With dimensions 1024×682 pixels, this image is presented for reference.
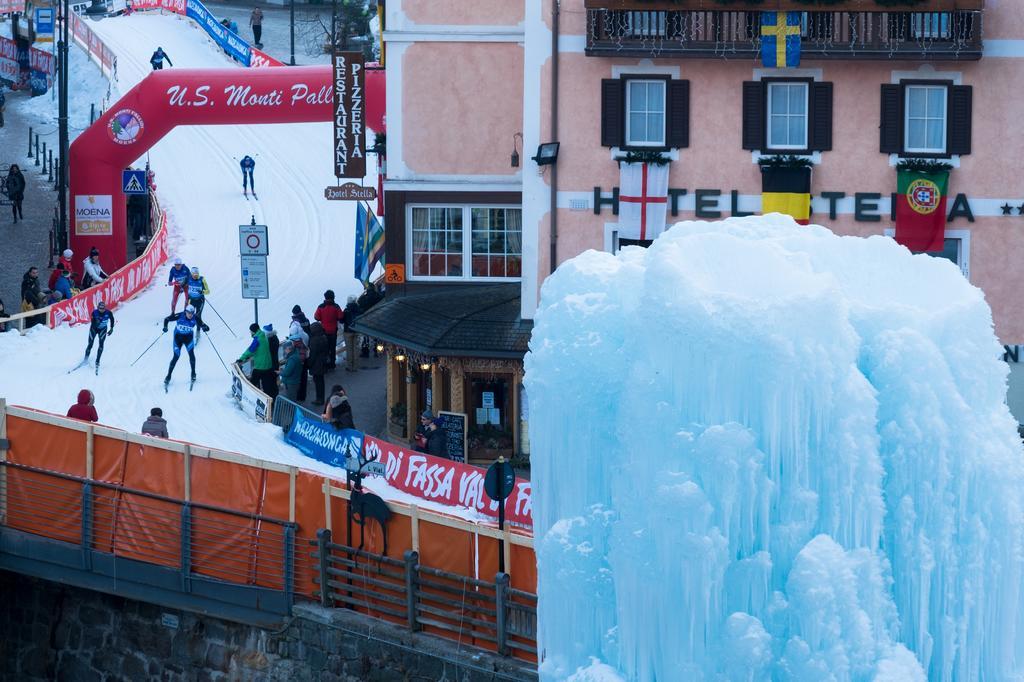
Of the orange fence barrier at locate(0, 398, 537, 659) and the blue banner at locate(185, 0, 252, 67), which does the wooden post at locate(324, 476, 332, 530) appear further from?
the blue banner at locate(185, 0, 252, 67)

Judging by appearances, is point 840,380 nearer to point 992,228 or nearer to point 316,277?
point 992,228

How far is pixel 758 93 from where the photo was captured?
32.9 metres

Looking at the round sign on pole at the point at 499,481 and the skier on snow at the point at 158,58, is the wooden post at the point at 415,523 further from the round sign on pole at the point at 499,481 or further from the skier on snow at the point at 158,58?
the skier on snow at the point at 158,58

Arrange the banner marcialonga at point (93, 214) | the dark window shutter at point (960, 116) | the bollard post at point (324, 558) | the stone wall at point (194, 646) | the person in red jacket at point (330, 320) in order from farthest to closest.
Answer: the banner marcialonga at point (93, 214)
the person in red jacket at point (330, 320)
the dark window shutter at point (960, 116)
the bollard post at point (324, 558)
the stone wall at point (194, 646)

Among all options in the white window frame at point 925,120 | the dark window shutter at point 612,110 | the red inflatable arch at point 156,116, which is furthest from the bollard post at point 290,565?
the red inflatable arch at point 156,116

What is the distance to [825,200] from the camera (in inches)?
1297

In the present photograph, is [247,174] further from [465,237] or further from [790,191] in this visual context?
[790,191]

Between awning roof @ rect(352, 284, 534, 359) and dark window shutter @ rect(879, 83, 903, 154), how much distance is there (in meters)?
6.68

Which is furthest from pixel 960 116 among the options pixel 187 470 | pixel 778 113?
pixel 187 470

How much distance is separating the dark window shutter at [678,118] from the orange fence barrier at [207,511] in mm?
11649

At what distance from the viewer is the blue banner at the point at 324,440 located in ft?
96.0

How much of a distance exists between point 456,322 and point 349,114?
6.58 m

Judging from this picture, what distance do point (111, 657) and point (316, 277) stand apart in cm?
2159

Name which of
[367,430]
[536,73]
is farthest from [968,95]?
[367,430]
